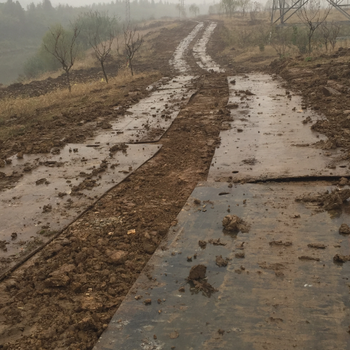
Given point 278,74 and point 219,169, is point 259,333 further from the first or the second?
point 278,74

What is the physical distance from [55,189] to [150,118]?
3.95m

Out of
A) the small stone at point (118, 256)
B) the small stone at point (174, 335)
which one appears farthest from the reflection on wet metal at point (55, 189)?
the small stone at point (174, 335)

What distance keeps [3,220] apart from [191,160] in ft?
8.89

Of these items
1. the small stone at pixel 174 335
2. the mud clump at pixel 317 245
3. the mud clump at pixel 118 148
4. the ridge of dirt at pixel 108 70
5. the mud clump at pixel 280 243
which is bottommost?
the small stone at pixel 174 335

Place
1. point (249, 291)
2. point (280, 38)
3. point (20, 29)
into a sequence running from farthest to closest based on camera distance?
point (20, 29) → point (280, 38) → point (249, 291)

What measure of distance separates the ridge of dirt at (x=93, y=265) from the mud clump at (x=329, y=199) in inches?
54.0

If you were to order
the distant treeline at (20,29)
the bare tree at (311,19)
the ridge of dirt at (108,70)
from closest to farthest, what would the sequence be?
the bare tree at (311,19)
the ridge of dirt at (108,70)
the distant treeline at (20,29)

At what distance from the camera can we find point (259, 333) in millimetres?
2135

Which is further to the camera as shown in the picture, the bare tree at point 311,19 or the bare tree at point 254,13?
the bare tree at point 254,13

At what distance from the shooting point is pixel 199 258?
2895 millimetres

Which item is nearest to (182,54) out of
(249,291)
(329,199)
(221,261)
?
(329,199)

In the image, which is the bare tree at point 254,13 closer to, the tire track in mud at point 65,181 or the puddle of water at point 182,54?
the puddle of water at point 182,54

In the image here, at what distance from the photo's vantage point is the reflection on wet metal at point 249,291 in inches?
83.9

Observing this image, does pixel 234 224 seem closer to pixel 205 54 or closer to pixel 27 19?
pixel 205 54
